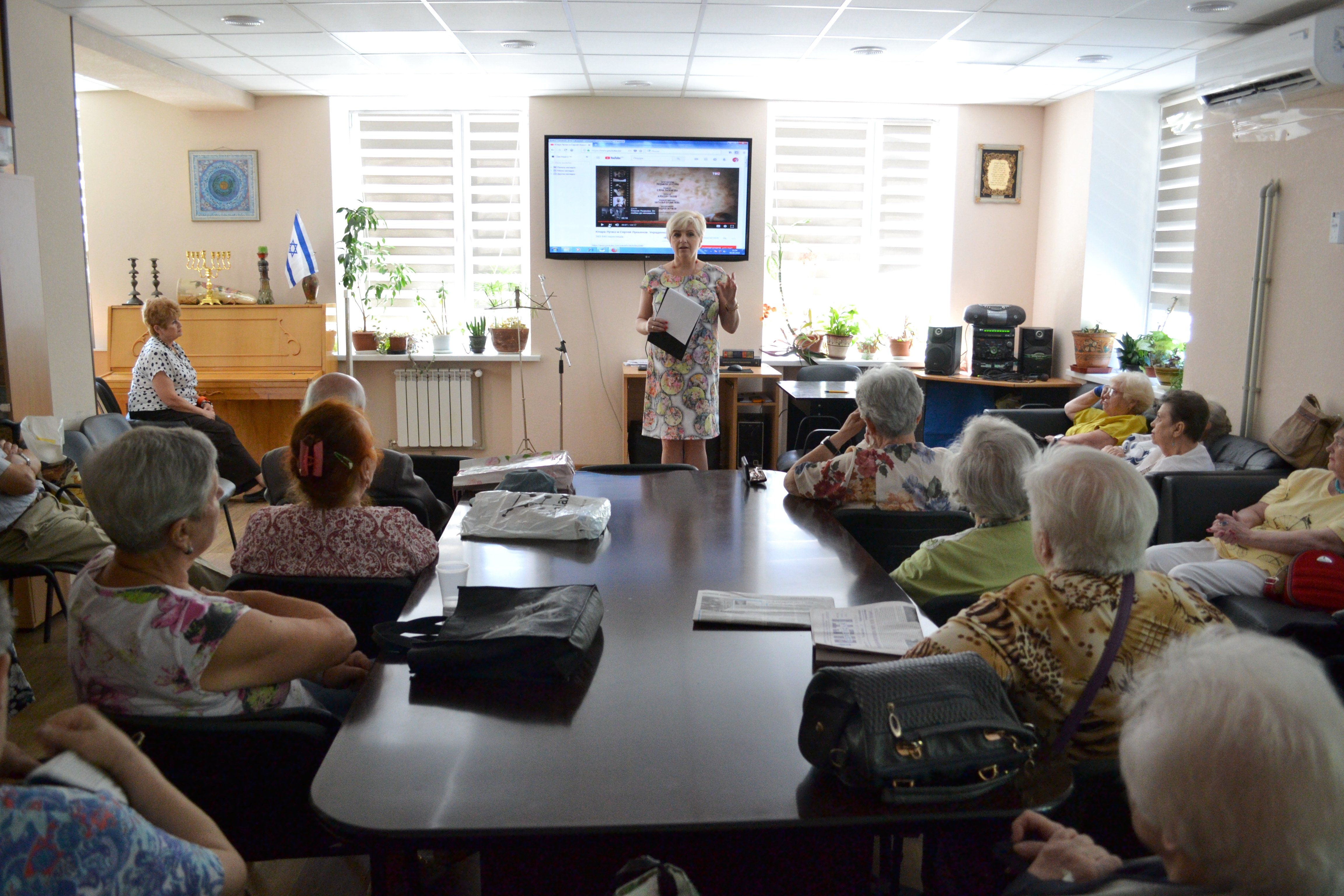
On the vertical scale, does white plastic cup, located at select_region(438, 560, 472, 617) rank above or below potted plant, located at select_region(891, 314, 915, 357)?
below

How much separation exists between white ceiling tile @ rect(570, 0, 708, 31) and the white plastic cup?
3.16 meters

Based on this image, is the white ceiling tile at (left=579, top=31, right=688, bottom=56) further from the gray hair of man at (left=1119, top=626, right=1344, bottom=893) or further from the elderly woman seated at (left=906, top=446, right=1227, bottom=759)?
the gray hair of man at (left=1119, top=626, right=1344, bottom=893)

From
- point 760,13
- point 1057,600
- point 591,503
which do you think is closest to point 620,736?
point 1057,600

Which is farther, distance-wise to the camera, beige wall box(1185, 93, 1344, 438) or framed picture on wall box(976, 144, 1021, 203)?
framed picture on wall box(976, 144, 1021, 203)

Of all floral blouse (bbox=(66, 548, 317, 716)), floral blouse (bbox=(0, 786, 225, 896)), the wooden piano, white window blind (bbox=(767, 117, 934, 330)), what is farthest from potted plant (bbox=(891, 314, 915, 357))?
floral blouse (bbox=(0, 786, 225, 896))

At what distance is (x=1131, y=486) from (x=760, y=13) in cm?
349

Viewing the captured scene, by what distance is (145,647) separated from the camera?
1.57m

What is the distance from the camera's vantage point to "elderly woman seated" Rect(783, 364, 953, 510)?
289 cm

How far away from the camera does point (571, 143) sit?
6.39 meters

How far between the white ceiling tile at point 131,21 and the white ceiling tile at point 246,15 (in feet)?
0.28

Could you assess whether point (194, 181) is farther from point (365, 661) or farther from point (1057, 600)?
point (1057, 600)

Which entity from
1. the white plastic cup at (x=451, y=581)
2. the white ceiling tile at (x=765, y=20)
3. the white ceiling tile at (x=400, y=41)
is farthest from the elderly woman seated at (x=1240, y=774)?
the white ceiling tile at (x=400, y=41)

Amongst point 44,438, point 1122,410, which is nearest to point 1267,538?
point 1122,410

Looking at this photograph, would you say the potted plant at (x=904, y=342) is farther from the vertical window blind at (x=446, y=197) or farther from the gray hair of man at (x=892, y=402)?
the gray hair of man at (x=892, y=402)
